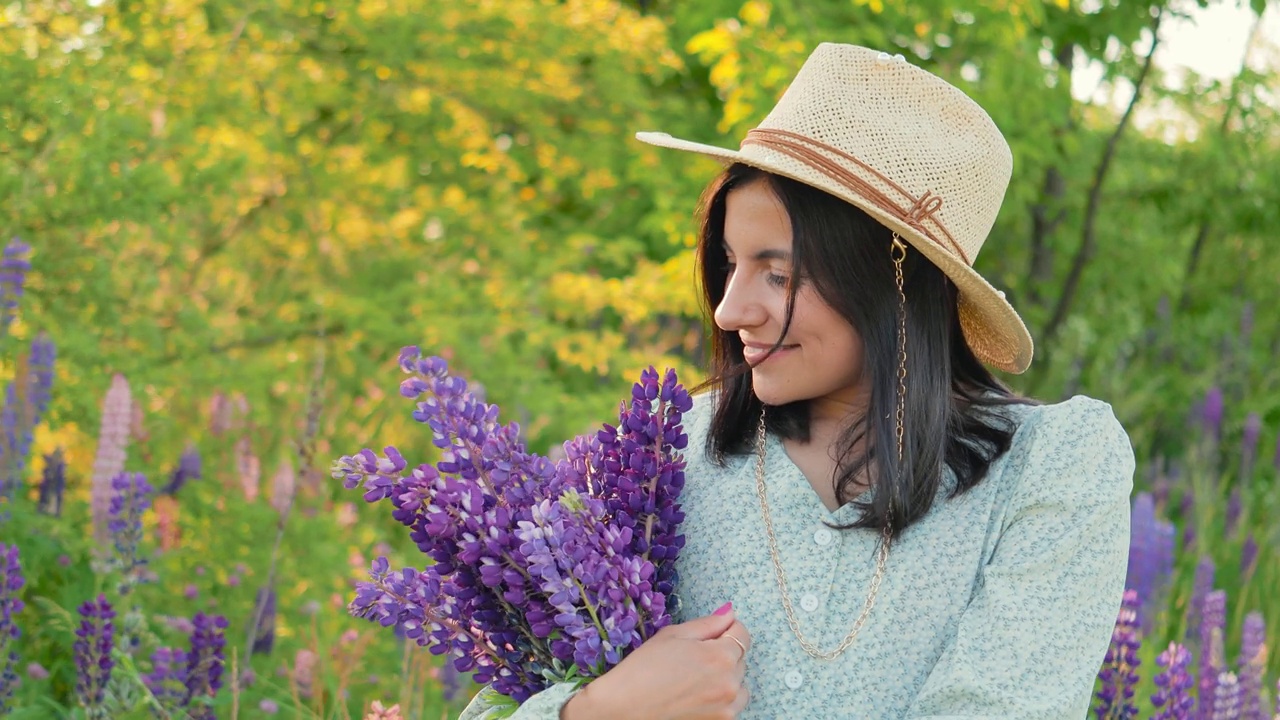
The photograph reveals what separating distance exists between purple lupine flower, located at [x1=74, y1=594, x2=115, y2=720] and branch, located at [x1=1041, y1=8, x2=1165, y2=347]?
17.3ft

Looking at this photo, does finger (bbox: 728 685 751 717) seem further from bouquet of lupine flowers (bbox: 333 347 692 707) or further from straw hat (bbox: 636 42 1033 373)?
straw hat (bbox: 636 42 1033 373)

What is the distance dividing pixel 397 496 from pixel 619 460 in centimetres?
28

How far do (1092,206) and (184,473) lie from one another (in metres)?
4.76

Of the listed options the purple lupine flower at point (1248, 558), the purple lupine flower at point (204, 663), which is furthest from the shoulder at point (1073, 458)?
the purple lupine flower at point (1248, 558)

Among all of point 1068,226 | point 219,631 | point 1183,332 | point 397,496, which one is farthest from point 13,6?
point 1183,332

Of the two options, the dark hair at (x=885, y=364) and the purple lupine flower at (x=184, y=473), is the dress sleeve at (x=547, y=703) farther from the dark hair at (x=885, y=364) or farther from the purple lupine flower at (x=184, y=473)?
the purple lupine flower at (x=184, y=473)

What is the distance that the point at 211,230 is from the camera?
5.41 m

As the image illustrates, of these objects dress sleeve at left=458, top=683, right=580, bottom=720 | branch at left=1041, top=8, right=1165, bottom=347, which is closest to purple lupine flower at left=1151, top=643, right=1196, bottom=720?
dress sleeve at left=458, top=683, right=580, bottom=720

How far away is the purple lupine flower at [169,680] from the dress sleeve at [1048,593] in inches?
61.6

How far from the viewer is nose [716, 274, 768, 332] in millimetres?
1861

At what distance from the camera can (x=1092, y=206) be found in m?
6.68

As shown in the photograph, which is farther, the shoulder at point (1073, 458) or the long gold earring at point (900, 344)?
the long gold earring at point (900, 344)

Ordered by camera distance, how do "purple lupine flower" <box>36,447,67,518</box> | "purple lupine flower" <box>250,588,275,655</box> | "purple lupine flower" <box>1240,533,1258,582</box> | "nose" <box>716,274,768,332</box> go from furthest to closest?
"purple lupine flower" <box>1240,533,1258,582</box> < "purple lupine flower" <box>36,447,67,518</box> < "purple lupine flower" <box>250,588,275,655</box> < "nose" <box>716,274,768,332</box>

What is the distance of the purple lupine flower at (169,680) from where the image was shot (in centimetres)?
260
